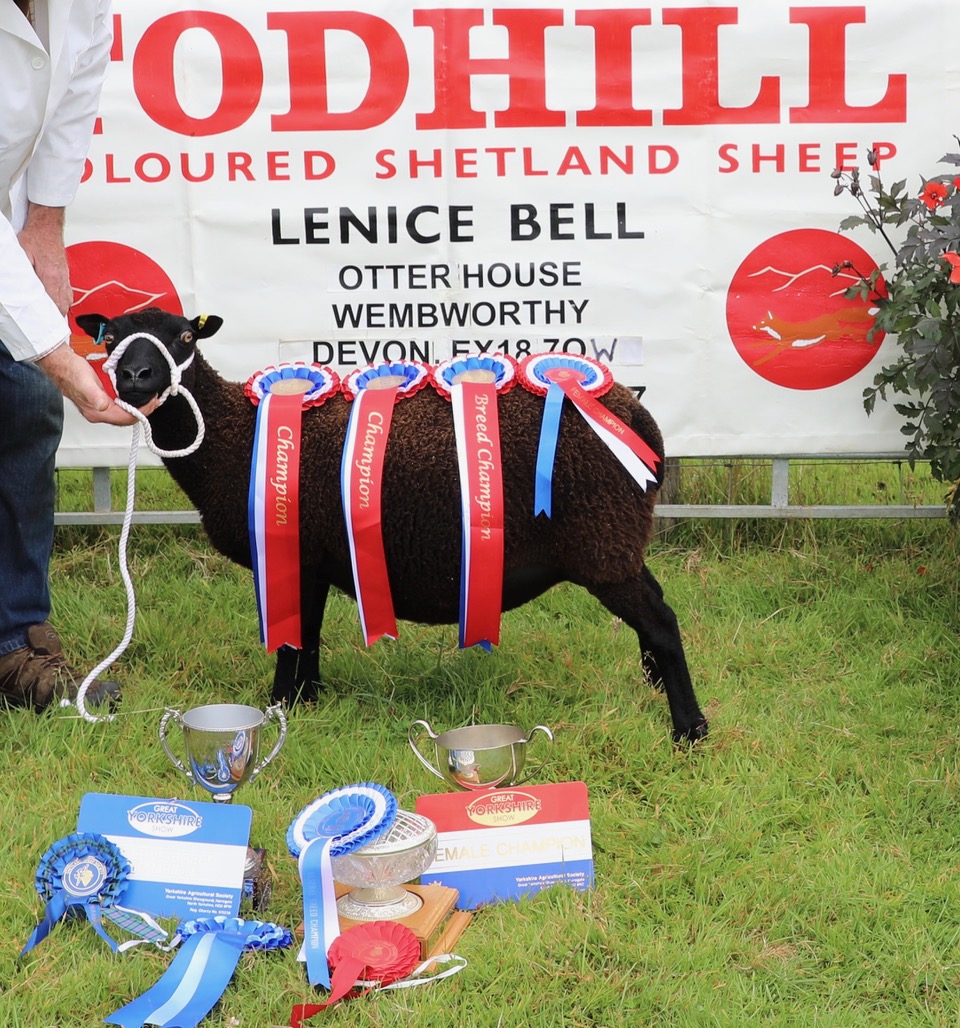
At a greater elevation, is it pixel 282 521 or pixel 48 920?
pixel 282 521

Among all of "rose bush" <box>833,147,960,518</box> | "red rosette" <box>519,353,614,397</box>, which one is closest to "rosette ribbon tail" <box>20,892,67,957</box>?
"red rosette" <box>519,353,614,397</box>

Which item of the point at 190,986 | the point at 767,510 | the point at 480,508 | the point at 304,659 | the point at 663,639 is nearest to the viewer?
the point at 190,986

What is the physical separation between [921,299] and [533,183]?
1.47 metres

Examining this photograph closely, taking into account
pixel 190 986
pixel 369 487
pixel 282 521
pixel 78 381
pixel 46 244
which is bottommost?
pixel 190 986

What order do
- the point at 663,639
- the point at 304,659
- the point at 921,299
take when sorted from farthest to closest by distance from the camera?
the point at 921,299 → the point at 304,659 → the point at 663,639

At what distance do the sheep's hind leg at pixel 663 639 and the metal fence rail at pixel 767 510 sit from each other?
4.69ft

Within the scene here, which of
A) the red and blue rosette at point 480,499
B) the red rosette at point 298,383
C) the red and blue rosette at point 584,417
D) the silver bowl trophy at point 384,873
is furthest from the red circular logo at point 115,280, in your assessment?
the silver bowl trophy at point 384,873

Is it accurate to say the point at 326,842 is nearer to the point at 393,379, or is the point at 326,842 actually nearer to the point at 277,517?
the point at 277,517

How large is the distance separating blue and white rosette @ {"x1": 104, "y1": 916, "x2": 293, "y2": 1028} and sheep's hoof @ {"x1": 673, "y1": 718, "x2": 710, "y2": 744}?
133 cm

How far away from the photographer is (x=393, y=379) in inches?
139

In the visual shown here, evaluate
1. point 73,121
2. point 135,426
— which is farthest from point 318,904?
point 73,121

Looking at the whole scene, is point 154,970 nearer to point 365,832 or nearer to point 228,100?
point 365,832

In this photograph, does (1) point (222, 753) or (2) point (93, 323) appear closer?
(1) point (222, 753)

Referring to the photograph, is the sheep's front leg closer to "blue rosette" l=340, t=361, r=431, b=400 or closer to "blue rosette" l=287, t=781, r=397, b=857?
"blue rosette" l=340, t=361, r=431, b=400
